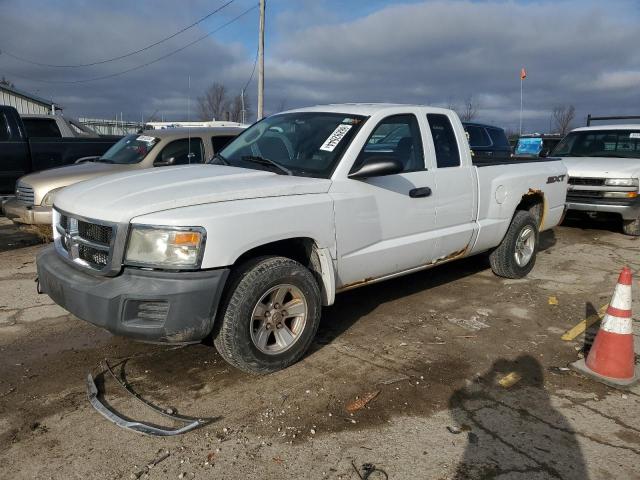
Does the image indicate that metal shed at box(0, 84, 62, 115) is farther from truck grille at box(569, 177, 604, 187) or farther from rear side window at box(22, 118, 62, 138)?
truck grille at box(569, 177, 604, 187)

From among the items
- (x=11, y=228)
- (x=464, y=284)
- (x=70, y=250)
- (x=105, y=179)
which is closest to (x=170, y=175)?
(x=105, y=179)

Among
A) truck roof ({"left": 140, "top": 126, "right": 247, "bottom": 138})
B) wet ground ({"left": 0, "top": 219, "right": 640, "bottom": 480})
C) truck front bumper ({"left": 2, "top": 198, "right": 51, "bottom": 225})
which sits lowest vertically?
wet ground ({"left": 0, "top": 219, "right": 640, "bottom": 480})

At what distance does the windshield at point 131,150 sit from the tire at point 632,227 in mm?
7875

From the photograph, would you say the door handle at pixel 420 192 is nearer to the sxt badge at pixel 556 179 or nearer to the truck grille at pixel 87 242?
the truck grille at pixel 87 242

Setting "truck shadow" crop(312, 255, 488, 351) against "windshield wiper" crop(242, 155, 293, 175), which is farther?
"truck shadow" crop(312, 255, 488, 351)

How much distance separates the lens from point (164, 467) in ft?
8.94

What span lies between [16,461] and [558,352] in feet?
12.5

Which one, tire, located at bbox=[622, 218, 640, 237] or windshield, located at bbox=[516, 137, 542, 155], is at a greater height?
windshield, located at bbox=[516, 137, 542, 155]

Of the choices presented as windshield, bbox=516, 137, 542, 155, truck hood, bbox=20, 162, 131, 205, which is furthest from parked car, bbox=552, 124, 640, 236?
windshield, bbox=516, 137, 542, 155

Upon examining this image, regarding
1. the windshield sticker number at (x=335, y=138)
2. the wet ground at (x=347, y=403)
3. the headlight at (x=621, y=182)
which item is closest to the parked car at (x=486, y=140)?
the headlight at (x=621, y=182)

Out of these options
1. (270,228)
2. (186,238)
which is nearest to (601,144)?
(270,228)

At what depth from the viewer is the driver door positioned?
13.2 ft

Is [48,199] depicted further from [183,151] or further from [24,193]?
[183,151]

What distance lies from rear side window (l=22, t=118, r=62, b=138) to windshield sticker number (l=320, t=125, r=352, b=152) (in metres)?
8.25
